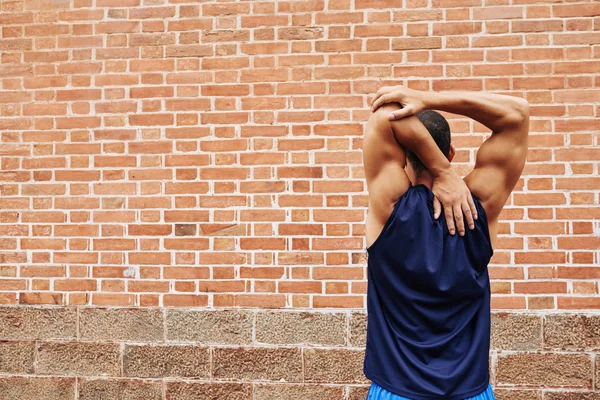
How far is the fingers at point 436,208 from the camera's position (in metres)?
2.04

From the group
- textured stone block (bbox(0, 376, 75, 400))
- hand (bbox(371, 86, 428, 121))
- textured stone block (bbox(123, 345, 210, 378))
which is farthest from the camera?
textured stone block (bbox(0, 376, 75, 400))

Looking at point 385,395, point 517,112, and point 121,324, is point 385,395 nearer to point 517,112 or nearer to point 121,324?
point 517,112

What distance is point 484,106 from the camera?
2062 mm

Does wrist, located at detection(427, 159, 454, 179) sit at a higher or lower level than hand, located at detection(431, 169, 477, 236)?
higher

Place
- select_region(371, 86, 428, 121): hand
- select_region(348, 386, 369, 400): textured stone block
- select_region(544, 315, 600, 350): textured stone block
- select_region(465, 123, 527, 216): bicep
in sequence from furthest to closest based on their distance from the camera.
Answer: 1. select_region(348, 386, 369, 400): textured stone block
2. select_region(544, 315, 600, 350): textured stone block
3. select_region(465, 123, 527, 216): bicep
4. select_region(371, 86, 428, 121): hand

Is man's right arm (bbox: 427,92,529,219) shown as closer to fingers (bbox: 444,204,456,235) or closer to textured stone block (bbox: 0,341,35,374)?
fingers (bbox: 444,204,456,235)

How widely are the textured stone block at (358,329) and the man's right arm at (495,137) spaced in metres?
1.63

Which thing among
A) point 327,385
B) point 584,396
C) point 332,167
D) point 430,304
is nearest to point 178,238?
point 332,167

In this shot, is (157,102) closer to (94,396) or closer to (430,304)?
(94,396)

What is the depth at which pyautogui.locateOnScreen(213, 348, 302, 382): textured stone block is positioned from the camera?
3.65 m

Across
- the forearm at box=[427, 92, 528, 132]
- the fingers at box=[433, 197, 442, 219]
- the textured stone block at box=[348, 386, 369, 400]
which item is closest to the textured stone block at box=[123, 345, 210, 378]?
the textured stone block at box=[348, 386, 369, 400]

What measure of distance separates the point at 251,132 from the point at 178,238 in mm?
893

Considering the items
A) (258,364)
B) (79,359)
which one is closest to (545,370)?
(258,364)

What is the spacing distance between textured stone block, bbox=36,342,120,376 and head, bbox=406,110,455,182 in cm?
262
